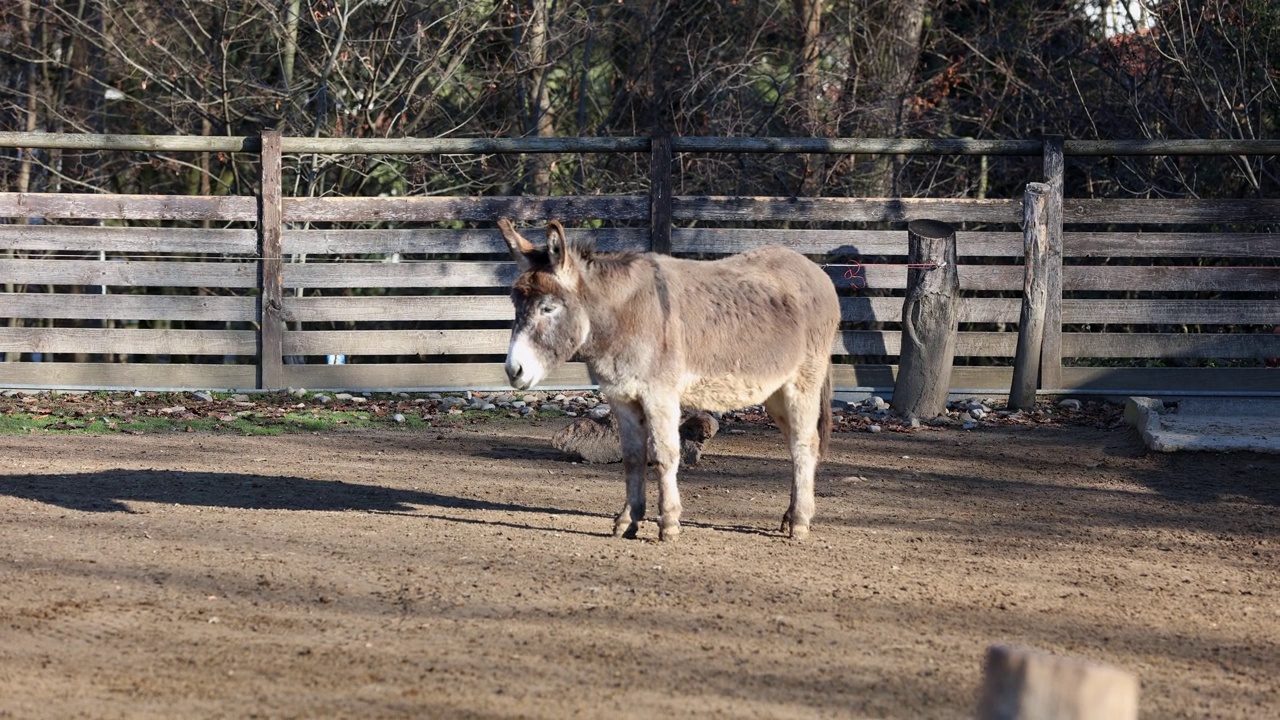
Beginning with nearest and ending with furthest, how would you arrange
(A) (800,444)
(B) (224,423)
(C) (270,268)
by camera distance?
(A) (800,444) → (B) (224,423) → (C) (270,268)

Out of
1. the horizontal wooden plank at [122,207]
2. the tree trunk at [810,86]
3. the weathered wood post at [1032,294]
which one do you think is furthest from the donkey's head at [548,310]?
the tree trunk at [810,86]

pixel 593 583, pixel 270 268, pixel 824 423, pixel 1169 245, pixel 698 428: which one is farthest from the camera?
pixel 270 268

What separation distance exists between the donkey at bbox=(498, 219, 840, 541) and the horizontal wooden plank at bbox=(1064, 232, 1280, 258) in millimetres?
5374

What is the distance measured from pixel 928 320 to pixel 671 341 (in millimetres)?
5080

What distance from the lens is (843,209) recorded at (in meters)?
12.6

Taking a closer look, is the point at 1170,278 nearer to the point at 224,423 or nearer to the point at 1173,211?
the point at 1173,211

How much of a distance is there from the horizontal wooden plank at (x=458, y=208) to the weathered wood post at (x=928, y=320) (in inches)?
104

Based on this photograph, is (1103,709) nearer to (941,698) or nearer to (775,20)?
(941,698)

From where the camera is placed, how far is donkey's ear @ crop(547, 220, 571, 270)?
691cm

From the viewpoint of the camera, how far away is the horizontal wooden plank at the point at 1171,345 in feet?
40.9

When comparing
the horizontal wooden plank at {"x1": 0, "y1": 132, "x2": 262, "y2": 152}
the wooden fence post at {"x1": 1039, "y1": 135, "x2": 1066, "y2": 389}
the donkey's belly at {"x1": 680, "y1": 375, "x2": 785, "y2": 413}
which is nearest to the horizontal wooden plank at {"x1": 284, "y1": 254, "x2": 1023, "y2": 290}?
the wooden fence post at {"x1": 1039, "y1": 135, "x2": 1066, "y2": 389}

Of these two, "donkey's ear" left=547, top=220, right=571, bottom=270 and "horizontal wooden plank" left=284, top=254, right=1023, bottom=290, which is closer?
"donkey's ear" left=547, top=220, right=571, bottom=270

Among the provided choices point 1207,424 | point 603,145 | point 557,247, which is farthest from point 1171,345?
point 557,247

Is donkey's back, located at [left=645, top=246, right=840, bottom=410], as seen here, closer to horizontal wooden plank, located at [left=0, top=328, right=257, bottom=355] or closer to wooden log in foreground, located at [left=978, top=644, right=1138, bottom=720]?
wooden log in foreground, located at [left=978, top=644, right=1138, bottom=720]
